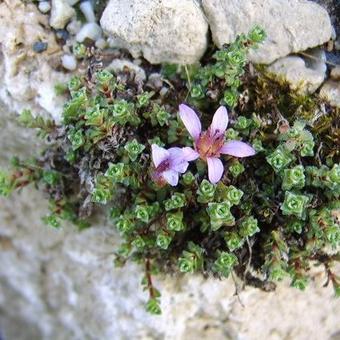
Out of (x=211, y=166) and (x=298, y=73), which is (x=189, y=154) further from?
(x=298, y=73)

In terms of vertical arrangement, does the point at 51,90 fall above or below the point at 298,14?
below

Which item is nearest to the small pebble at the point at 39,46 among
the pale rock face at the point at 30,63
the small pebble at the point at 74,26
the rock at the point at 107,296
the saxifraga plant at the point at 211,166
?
the pale rock face at the point at 30,63

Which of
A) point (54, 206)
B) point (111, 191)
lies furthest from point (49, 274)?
point (111, 191)

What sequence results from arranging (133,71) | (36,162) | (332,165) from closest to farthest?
(332,165)
(133,71)
(36,162)

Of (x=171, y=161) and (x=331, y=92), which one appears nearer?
(x=171, y=161)

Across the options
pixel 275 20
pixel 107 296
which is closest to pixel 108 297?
pixel 107 296

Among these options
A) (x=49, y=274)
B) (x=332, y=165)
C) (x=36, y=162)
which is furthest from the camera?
(x=49, y=274)

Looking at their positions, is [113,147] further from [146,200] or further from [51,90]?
[51,90]

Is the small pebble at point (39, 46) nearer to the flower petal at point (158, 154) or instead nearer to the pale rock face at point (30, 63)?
the pale rock face at point (30, 63)
